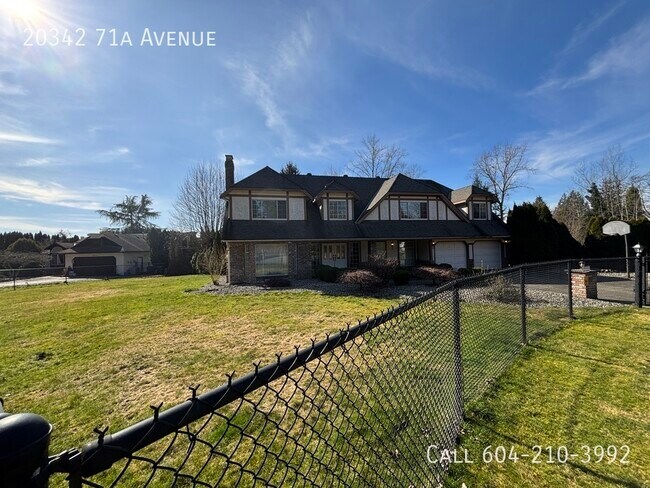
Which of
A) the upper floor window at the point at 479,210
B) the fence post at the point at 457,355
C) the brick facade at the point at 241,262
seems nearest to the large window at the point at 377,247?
the upper floor window at the point at 479,210

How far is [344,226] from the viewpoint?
19.3 meters

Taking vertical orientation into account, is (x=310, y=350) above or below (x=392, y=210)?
below

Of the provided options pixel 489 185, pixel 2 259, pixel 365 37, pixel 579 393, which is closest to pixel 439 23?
pixel 365 37

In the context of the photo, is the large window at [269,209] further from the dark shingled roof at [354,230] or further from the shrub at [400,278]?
the shrub at [400,278]

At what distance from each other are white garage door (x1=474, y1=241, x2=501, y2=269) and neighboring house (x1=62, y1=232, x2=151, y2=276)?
35.5 meters

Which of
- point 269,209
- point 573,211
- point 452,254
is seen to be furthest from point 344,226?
point 573,211

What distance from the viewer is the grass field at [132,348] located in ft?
14.1

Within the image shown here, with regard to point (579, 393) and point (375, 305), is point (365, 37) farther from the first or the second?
point (579, 393)

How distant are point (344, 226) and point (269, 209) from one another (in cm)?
487

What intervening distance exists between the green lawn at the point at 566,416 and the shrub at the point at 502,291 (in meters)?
3.16

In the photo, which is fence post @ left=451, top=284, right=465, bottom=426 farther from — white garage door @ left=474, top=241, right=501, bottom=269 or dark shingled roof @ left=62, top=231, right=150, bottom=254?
dark shingled roof @ left=62, top=231, right=150, bottom=254

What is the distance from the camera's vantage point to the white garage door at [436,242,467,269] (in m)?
20.4

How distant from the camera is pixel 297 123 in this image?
16656 mm

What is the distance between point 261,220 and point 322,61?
10.3 m
